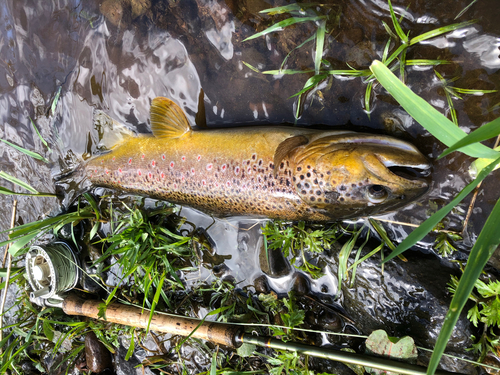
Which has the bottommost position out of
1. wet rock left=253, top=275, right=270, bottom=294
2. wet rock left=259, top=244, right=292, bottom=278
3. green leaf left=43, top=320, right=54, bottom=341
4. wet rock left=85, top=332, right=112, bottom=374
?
wet rock left=85, top=332, right=112, bottom=374

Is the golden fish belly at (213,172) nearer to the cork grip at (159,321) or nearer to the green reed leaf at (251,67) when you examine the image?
the green reed leaf at (251,67)

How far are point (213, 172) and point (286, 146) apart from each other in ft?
2.03

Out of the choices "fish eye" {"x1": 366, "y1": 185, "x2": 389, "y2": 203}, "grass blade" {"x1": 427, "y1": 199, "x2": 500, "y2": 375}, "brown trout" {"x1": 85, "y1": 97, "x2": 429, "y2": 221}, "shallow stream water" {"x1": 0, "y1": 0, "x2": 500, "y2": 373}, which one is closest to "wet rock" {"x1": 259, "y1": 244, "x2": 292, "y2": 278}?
"shallow stream water" {"x1": 0, "y1": 0, "x2": 500, "y2": 373}

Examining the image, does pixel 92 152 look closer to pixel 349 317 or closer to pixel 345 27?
pixel 345 27

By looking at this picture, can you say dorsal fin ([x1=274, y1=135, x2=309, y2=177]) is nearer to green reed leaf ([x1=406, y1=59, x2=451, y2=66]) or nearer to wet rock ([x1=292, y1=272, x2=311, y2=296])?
green reed leaf ([x1=406, y1=59, x2=451, y2=66])

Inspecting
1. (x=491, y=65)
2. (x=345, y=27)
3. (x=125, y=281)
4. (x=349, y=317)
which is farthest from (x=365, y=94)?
(x=125, y=281)

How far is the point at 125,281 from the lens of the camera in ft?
10.3

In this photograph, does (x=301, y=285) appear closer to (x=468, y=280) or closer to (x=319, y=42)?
(x=468, y=280)

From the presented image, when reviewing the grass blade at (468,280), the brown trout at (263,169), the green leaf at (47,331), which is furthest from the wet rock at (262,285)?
the green leaf at (47,331)

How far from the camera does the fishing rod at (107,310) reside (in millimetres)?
2426

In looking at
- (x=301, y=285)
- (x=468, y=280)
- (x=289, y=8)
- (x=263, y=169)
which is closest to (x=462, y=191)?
(x=468, y=280)

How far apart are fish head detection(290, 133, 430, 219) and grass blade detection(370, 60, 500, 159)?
1.32ft

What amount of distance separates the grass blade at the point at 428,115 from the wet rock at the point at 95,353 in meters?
3.61

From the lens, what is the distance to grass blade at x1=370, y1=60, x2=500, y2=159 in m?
1.53
